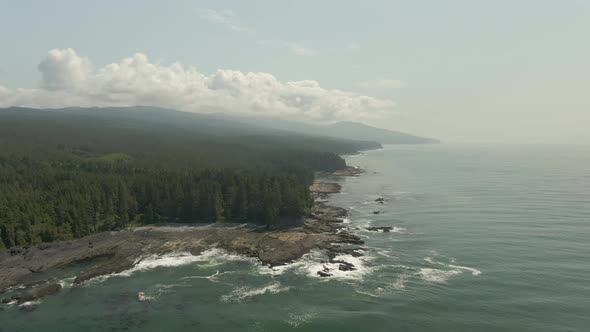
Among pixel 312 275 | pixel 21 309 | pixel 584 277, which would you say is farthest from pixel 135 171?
pixel 584 277

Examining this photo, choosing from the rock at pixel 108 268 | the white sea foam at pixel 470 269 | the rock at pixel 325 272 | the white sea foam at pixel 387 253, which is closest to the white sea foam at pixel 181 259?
the rock at pixel 108 268

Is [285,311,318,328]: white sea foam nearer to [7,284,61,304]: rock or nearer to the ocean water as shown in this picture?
the ocean water

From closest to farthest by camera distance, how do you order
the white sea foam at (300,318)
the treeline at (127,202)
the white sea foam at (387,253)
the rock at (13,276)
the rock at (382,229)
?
the white sea foam at (300,318)
the rock at (13,276)
the white sea foam at (387,253)
the treeline at (127,202)
the rock at (382,229)

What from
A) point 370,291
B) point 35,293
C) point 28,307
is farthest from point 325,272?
point 35,293

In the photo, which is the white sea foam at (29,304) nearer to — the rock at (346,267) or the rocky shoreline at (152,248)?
the rocky shoreline at (152,248)

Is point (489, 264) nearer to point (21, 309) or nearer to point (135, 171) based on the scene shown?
point (21, 309)
